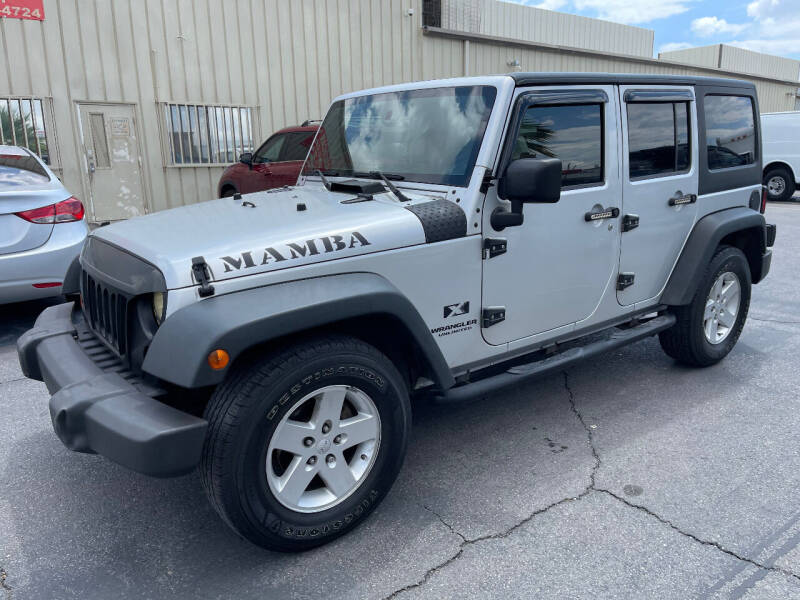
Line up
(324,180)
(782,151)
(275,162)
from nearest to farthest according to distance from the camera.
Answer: (324,180)
(275,162)
(782,151)

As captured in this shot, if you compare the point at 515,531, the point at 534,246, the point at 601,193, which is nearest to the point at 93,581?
the point at 515,531

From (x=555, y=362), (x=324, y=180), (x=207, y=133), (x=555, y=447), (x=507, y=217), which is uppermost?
(x=207, y=133)

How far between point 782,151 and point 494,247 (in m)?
15.0

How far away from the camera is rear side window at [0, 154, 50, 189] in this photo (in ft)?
16.5

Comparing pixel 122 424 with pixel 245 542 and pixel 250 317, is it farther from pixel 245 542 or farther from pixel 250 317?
pixel 245 542

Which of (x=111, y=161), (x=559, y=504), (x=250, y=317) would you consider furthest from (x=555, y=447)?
(x=111, y=161)

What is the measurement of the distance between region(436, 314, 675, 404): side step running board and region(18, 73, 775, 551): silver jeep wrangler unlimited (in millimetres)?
15

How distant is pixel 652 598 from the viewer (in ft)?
7.57

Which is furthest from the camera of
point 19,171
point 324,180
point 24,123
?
point 24,123

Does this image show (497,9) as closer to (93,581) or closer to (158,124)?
(158,124)

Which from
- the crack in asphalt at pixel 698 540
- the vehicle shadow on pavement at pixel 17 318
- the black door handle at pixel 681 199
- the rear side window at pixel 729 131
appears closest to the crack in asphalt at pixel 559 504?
the crack in asphalt at pixel 698 540

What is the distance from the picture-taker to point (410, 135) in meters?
3.34

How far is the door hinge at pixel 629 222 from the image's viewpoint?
3.63 m

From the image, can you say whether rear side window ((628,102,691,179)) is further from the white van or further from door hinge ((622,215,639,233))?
the white van
